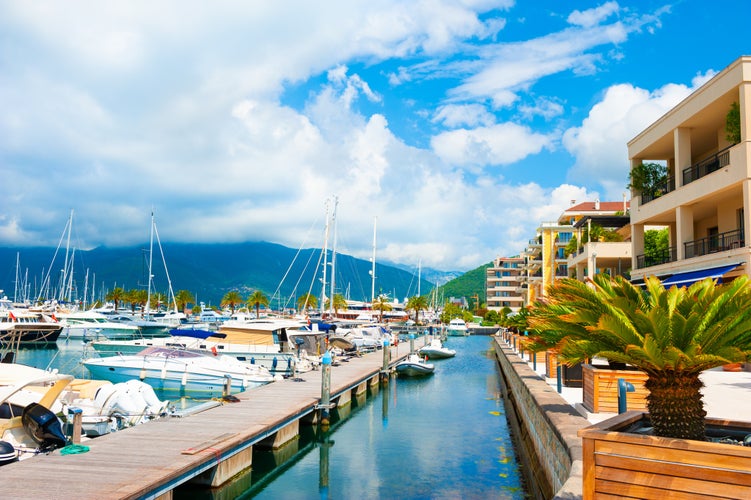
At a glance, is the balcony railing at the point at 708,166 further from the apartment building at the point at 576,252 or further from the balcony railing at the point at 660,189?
the apartment building at the point at 576,252

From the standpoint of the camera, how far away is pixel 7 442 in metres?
13.1

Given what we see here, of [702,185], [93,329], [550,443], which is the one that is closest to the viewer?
[550,443]

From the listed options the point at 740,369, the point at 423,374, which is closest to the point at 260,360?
the point at 423,374

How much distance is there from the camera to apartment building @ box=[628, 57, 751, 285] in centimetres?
2250

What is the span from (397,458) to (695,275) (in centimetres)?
1507

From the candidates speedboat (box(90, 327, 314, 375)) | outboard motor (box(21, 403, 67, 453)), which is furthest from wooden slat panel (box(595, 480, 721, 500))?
speedboat (box(90, 327, 314, 375))

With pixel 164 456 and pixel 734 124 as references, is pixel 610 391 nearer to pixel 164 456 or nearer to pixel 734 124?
pixel 164 456

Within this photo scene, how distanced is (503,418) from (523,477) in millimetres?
10134

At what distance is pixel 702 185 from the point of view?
25.4 metres

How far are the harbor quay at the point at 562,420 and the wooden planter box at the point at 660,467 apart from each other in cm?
88

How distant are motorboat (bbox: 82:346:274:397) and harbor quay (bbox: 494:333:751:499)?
13.3 metres

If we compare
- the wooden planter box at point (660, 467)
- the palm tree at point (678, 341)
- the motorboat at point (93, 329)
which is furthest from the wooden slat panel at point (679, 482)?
the motorboat at point (93, 329)

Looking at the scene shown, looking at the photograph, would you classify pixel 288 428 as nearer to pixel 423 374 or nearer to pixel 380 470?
pixel 380 470

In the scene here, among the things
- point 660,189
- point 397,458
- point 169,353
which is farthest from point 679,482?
point 660,189
